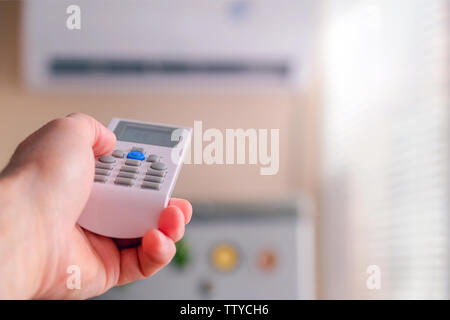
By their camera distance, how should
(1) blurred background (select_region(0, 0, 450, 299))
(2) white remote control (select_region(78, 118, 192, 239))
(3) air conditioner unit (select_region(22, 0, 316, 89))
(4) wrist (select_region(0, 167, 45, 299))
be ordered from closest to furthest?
(4) wrist (select_region(0, 167, 45, 299))
(2) white remote control (select_region(78, 118, 192, 239))
(1) blurred background (select_region(0, 0, 450, 299))
(3) air conditioner unit (select_region(22, 0, 316, 89))

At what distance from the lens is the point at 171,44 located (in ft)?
5.37

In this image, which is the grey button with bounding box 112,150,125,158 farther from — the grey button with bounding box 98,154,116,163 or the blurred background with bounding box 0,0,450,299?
the blurred background with bounding box 0,0,450,299

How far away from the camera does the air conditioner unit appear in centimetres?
159

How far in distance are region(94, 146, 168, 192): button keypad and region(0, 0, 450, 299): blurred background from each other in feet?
2.46

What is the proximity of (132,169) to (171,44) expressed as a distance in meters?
1.08

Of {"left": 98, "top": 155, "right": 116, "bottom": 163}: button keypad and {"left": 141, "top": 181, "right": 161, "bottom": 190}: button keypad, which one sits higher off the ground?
{"left": 98, "top": 155, "right": 116, "bottom": 163}: button keypad

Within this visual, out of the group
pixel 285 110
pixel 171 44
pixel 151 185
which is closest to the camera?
pixel 151 185

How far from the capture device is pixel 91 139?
22.9 inches

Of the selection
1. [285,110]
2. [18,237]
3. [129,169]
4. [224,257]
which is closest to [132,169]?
[129,169]

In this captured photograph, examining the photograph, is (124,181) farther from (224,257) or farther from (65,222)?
(224,257)

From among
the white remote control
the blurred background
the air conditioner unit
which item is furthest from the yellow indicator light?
the white remote control

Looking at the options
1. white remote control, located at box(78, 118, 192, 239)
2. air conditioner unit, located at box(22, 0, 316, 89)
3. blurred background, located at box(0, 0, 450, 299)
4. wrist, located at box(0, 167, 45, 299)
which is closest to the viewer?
wrist, located at box(0, 167, 45, 299)
